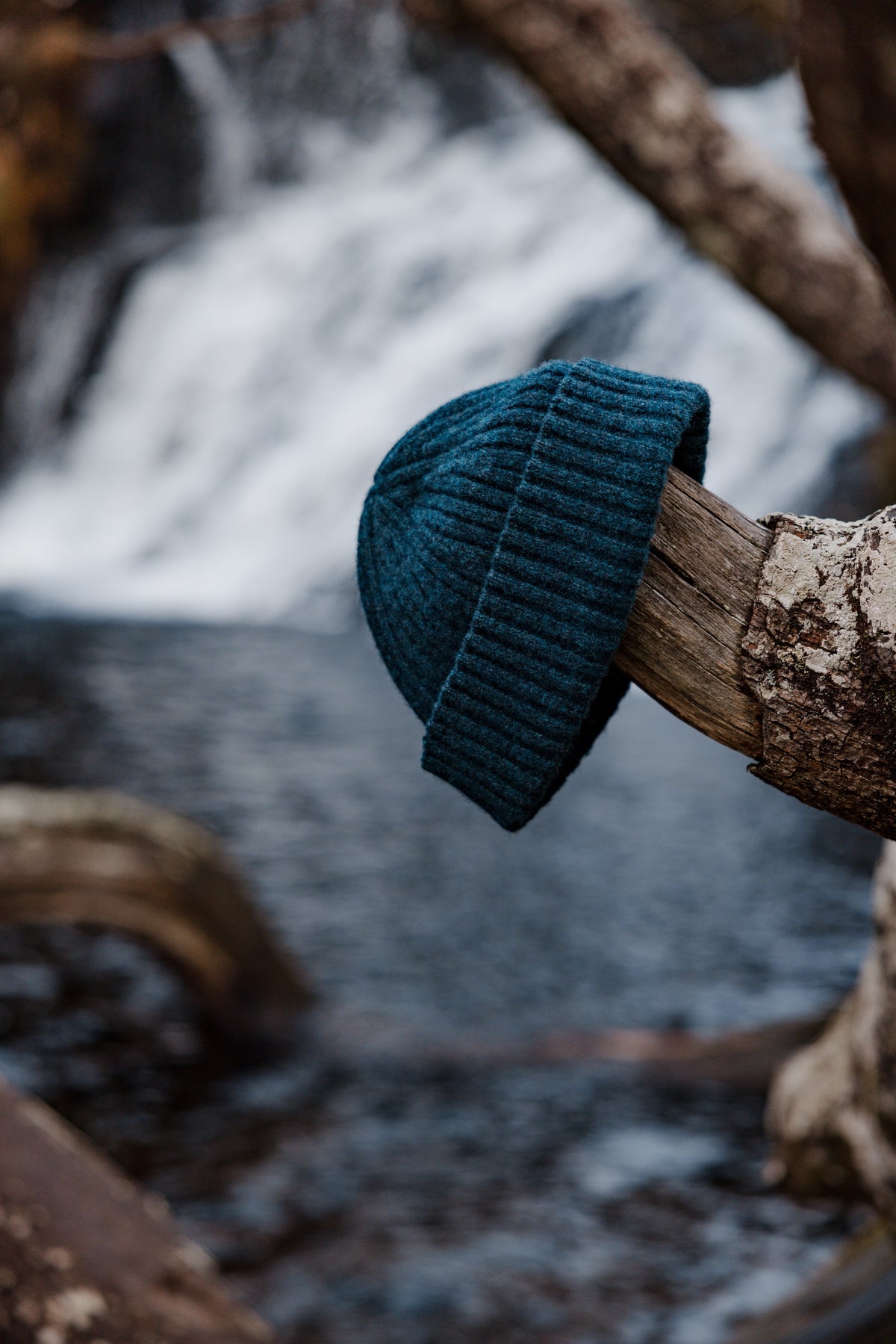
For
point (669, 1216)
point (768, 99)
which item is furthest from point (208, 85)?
point (669, 1216)

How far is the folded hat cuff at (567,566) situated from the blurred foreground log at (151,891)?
3.21 m

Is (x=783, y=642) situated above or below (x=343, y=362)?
above

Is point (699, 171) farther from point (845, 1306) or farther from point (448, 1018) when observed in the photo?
point (448, 1018)

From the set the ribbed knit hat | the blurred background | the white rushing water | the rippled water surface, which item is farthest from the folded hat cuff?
the white rushing water

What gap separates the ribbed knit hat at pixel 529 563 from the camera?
90cm

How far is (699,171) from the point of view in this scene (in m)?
3.08

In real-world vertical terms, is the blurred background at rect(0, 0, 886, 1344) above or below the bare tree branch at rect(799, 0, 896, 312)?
below

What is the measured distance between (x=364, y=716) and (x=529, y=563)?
694cm

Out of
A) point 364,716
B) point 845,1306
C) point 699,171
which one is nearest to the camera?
point 845,1306

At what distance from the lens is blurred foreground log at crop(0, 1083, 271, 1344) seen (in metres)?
1.58

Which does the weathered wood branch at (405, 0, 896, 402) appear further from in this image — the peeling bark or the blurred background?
the peeling bark

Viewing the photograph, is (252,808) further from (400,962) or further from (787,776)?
(787,776)

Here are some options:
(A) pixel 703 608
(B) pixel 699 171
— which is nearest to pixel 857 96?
(A) pixel 703 608

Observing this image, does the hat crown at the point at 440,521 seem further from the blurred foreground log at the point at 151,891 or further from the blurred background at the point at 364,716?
the blurred foreground log at the point at 151,891
